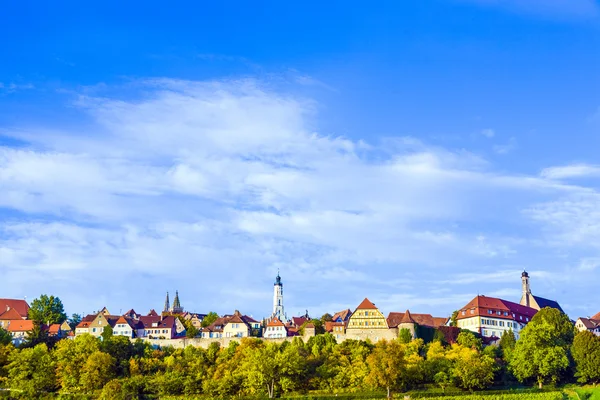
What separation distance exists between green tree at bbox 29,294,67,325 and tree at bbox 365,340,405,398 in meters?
59.7

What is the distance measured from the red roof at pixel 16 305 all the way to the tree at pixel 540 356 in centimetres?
8178

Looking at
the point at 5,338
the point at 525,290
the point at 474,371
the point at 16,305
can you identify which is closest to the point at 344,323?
the point at 474,371

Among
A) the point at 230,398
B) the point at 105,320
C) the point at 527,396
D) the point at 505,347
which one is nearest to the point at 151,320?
the point at 105,320

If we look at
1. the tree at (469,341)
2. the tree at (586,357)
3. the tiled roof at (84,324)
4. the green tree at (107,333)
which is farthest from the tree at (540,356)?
the tiled roof at (84,324)

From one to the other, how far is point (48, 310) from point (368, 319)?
53913 millimetres

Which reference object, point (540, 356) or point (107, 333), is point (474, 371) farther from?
point (107, 333)

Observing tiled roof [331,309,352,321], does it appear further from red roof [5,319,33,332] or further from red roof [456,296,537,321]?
red roof [5,319,33,332]

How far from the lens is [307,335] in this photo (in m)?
94.2

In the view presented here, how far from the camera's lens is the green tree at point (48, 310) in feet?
374

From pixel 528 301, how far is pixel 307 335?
1697 inches

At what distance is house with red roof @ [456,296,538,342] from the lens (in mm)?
98438

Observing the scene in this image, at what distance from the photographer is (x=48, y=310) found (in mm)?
115562

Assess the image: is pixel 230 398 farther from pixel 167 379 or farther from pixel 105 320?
pixel 105 320

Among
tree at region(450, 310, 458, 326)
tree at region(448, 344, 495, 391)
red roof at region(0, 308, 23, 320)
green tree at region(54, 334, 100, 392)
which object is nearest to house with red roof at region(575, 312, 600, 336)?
tree at region(450, 310, 458, 326)
